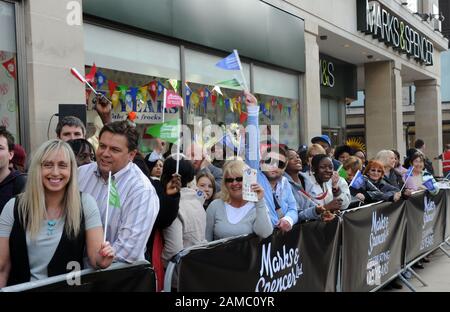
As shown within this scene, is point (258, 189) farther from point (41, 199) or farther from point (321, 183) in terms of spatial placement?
point (321, 183)

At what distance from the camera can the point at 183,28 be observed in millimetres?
9547

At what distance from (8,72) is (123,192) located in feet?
13.8

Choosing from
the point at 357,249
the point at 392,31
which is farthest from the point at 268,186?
the point at 392,31

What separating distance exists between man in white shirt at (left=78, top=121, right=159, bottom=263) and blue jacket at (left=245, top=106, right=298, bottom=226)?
2.73 feet

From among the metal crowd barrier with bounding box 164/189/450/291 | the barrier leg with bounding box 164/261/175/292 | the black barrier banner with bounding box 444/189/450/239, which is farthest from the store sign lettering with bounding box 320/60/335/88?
the barrier leg with bounding box 164/261/175/292

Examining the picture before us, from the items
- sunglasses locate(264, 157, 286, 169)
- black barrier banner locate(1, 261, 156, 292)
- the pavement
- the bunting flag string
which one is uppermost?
the bunting flag string

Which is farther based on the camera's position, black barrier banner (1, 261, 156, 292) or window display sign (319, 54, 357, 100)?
window display sign (319, 54, 357, 100)

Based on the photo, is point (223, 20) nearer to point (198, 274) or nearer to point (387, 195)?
point (387, 195)

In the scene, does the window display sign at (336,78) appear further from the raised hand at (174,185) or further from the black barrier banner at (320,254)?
the raised hand at (174,185)

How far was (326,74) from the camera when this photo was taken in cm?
1858

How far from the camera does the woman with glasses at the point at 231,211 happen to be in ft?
13.0

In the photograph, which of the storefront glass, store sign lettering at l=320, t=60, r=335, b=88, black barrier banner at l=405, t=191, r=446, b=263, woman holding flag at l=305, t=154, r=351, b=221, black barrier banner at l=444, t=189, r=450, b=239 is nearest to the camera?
woman holding flag at l=305, t=154, r=351, b=221

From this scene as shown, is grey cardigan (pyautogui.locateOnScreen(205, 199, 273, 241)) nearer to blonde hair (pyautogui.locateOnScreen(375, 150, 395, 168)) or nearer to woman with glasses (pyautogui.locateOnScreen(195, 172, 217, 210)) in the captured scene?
woman with glasses (pyautogui.locateOnScreen(195, 172, 217, 210))

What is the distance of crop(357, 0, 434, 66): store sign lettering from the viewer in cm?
1661
